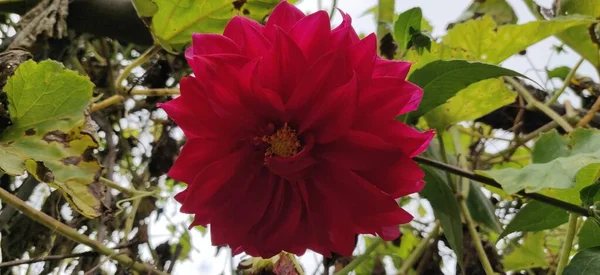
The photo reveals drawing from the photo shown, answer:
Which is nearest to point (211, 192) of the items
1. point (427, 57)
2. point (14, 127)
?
point (14, 127)

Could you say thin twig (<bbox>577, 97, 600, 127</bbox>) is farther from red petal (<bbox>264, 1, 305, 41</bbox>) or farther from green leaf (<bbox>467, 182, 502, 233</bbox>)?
red petal (<bbox>264, 1, 305, 41</bbox>)

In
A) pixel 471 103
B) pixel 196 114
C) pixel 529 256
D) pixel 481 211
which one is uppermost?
pixel 196 114

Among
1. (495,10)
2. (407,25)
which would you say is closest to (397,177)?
(407,25)

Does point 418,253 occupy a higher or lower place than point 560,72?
lower

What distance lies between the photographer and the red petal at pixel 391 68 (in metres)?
0.48

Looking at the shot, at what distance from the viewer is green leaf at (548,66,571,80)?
0.98 metres

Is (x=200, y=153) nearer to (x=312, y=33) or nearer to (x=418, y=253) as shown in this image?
(x=312, y=33)

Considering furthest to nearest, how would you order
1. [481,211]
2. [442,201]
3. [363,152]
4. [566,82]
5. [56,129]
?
[566,82] < [481,211] < [442,201] < [56,129] < [363,152]

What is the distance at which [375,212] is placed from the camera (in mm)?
459

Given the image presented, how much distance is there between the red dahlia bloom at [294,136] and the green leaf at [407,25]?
192 millimetres

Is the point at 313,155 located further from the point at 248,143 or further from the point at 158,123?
the point at 158,123

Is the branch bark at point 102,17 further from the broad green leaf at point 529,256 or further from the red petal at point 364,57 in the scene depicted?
the broad green leaf at point 529,256

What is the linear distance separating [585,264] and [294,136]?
0.26 m

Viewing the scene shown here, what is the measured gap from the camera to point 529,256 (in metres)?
0.93
